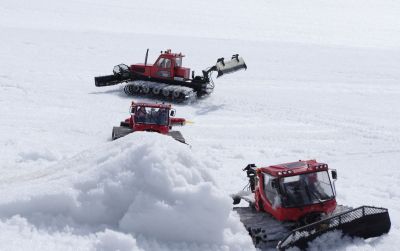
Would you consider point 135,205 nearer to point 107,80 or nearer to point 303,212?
point 303,212

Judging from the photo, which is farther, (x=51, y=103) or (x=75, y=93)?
(x=75, y=93)

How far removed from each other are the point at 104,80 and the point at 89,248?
53.1 feet

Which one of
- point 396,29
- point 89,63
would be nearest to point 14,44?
point 89,63

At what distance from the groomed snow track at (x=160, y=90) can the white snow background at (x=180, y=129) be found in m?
0.43

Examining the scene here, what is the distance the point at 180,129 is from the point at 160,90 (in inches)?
170

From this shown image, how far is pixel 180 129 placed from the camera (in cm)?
1703

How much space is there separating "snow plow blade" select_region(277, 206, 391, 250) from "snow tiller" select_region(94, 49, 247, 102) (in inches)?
479

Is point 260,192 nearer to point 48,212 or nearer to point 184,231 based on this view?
point 184,231

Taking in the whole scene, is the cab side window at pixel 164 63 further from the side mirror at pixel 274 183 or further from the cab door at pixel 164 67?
the side mirror at pixel 274 183

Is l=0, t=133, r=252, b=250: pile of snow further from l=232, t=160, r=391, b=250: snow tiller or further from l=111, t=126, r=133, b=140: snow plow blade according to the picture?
l=111, t=126, r=133, b=140: snow plow blade

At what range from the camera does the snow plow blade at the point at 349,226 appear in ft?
27.9

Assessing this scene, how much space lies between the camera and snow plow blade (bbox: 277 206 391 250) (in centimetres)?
849

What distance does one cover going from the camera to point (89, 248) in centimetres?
623

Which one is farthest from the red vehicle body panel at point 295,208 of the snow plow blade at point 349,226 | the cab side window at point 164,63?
the cab side window at point 164,63
